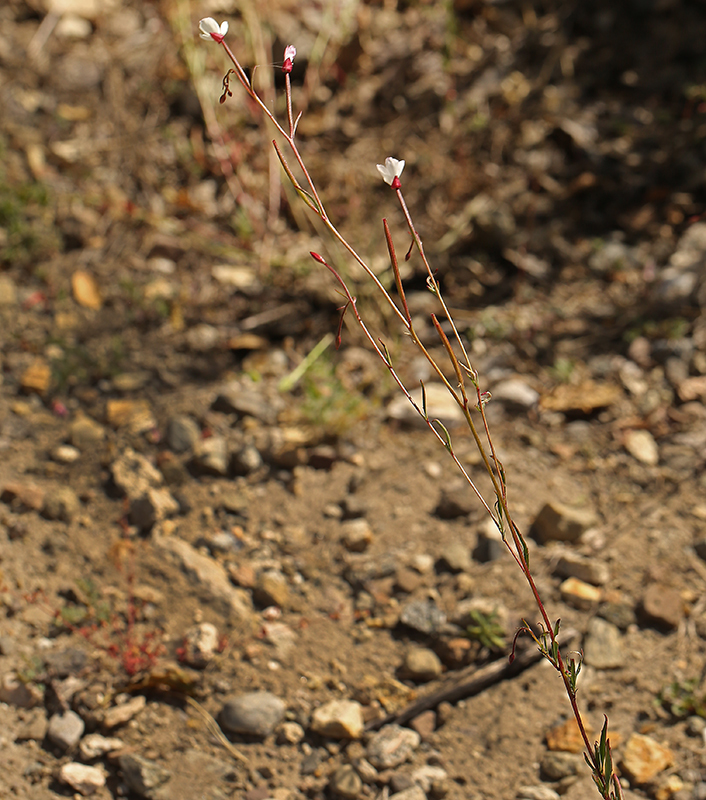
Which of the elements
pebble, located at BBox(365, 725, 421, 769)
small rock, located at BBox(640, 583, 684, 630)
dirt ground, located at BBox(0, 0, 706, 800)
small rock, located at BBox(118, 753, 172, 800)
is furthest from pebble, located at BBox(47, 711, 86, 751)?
small rock, located at BBox(640, 583, 684, 630)

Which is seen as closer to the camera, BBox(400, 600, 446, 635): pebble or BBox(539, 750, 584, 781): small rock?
BBox(539, 750, 584, 781): small rock

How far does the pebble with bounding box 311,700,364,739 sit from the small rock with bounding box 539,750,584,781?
1.67 feet

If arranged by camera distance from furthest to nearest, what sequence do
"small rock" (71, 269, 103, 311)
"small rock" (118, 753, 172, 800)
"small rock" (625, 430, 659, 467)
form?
1. "small rock" (71, 269, 103, 311)
2. "small rock" (625, 430, 659, 467)
3. "small rock" (118, 753, 172, 800)

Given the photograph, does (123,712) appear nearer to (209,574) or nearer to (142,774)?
(142,774)

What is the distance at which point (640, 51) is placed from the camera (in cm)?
385

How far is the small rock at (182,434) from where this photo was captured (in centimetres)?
268

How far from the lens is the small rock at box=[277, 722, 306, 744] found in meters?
1.96

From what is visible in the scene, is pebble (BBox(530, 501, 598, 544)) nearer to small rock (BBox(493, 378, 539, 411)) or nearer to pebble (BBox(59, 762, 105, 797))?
small rock (BBox(493, 378, 539, 411))

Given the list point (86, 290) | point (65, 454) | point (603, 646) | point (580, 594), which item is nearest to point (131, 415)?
point (65, 454)

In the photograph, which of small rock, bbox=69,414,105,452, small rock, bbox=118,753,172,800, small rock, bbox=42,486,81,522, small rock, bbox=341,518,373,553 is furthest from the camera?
small rock, bbox=69,414,105,452

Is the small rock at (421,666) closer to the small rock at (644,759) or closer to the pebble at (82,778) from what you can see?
the small rock at (644,759)

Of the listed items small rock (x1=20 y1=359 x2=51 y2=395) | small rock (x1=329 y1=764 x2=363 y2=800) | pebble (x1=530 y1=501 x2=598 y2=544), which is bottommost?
small rock (x1=329 y1=764 x2=363 y2=800)

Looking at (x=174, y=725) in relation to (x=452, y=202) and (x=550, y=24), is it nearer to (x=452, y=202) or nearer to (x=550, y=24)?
(x=452, y=202)

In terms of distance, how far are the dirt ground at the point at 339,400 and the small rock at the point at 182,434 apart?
0.04 ft
